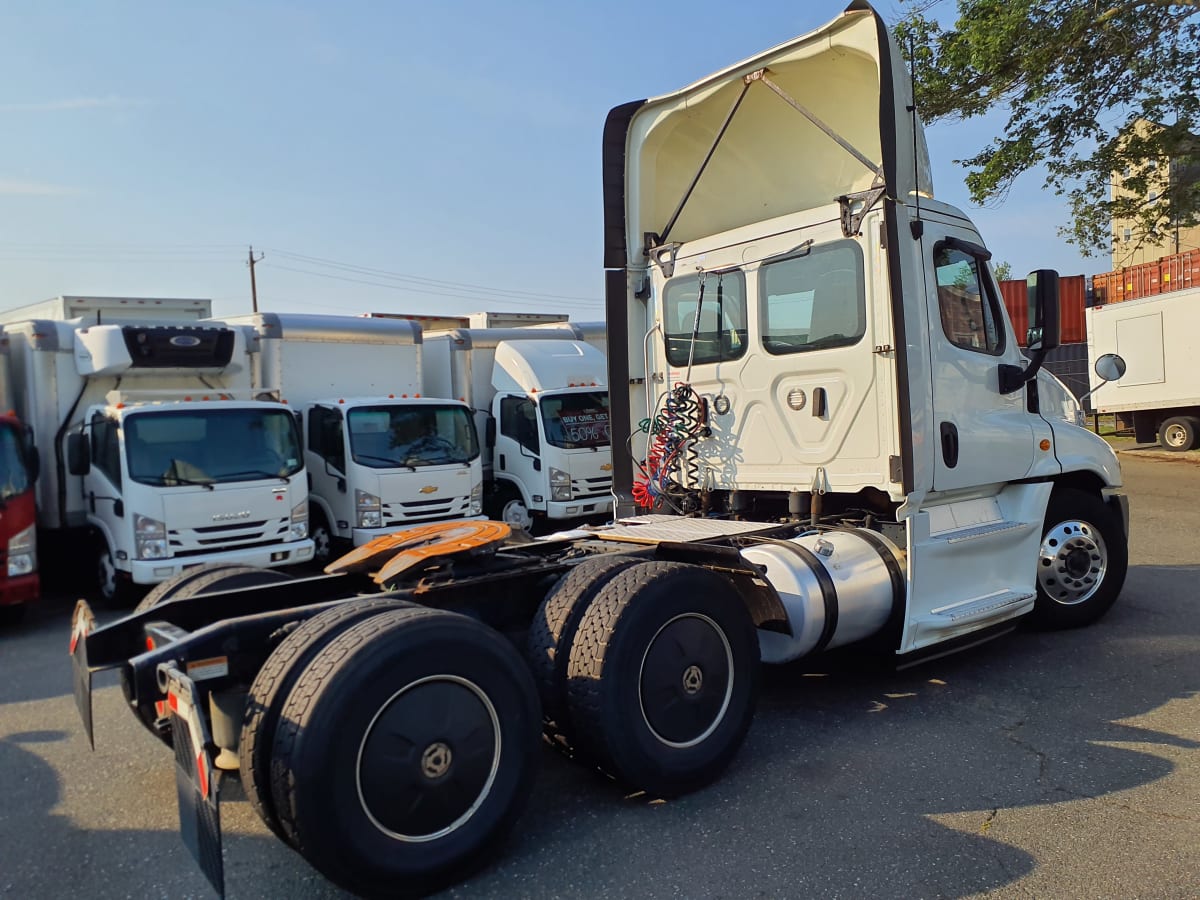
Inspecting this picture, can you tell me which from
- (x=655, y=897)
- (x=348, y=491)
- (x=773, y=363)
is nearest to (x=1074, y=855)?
(x=655, y=897)

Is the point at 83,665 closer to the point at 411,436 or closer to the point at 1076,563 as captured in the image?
the point at 1076,563

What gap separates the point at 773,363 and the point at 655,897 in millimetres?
3574

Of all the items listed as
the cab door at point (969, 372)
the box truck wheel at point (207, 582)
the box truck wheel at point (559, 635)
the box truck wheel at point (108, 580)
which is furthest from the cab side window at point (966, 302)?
the box truck wheel at point (108, 580)

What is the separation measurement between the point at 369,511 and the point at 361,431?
99 centimetres

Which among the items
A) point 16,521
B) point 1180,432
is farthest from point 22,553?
point 1180,432

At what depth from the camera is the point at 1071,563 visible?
6.48 meters

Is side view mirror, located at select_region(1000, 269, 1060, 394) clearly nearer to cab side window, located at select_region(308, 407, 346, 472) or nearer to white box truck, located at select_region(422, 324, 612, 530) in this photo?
white box truck, located at select_region(422, 324, 612, 530)

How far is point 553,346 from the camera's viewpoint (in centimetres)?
1312

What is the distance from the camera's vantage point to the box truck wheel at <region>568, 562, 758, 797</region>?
3.77 metres

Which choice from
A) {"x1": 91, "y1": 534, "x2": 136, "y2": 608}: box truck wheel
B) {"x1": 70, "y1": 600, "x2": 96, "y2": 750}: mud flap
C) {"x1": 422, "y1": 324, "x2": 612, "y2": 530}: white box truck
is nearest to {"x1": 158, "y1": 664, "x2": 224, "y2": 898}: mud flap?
{"x1": 70, "y1": 600, "x2": 96, "y2": 750}: mud flap

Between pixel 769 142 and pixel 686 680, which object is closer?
pixel 686 680

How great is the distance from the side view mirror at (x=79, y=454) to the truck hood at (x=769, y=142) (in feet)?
19.5

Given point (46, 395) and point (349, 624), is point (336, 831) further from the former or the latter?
point (46, 395)

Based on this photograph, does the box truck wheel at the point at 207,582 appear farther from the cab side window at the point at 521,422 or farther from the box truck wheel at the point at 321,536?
the cab side window at the point at 521,422
